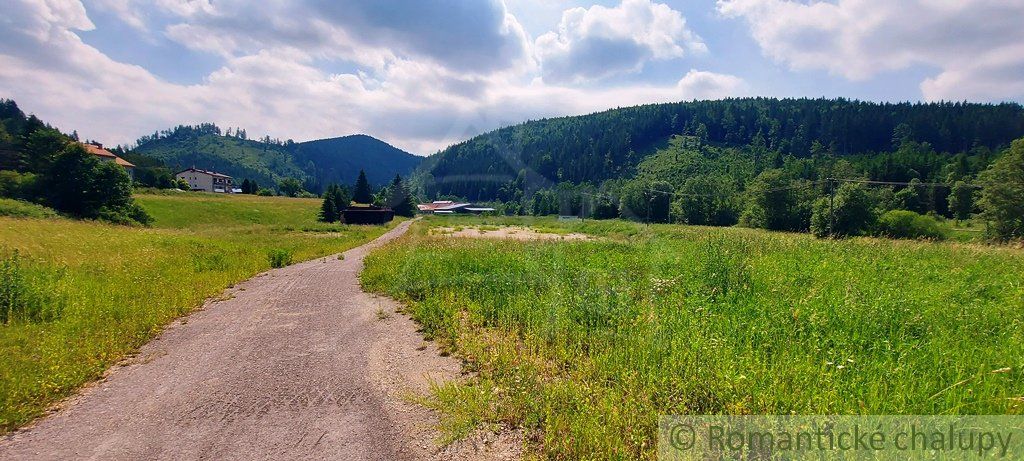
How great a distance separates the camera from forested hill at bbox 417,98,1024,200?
424ft

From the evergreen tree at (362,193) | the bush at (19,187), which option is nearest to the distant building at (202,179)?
the evergreen tree at (362,193)

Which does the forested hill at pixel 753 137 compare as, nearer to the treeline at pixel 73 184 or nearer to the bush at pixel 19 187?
the treeline at pixel 73 184

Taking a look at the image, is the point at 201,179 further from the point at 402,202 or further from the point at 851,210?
the point at 851,210

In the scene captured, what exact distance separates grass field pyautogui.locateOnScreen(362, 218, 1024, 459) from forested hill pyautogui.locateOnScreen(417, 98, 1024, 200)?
148 m

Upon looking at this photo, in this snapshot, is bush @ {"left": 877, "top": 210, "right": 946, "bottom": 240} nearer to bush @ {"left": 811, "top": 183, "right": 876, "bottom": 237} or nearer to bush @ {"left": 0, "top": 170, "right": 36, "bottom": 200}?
bush @ {"left": 811, "top": 183, "right": 876, "bottom": 237}

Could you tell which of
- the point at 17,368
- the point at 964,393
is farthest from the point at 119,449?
the point at 964,393

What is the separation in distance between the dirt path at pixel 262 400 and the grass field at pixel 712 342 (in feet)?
1.96

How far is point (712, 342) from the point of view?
609 centimetres

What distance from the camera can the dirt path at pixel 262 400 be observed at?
4281 millimetres

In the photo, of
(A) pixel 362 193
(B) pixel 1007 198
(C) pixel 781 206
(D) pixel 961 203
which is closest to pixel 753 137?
(D) pixel 961 203

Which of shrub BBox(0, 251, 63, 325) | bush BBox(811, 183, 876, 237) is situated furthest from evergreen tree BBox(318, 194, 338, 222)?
bush BBox(811, 183, 876, 237)

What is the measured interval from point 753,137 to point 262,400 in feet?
645

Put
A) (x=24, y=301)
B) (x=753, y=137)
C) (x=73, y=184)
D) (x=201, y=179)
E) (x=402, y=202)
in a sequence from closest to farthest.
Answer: (x=24, y=301) < (x=73, y=184) < (x=402, y=202) < (x=201, y=179) < (x=753, y=137)

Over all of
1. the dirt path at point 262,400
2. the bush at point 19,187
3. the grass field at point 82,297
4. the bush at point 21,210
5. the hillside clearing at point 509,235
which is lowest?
the hillside clearing at point 509,235
